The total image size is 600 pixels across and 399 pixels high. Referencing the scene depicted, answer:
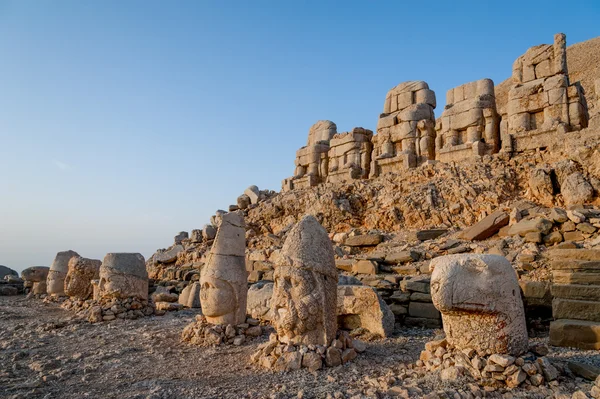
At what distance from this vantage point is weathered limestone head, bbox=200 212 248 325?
607 cm

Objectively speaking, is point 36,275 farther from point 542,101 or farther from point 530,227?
point 542,101

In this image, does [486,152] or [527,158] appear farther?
[486,152]

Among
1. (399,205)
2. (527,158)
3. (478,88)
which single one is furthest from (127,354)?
(478,88)

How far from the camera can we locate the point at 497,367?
3619 millimetres

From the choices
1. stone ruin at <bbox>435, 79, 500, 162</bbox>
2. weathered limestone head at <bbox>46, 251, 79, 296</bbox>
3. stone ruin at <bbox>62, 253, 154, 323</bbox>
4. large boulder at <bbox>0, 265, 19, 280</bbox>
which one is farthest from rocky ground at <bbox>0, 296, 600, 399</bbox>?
large boulder at <bbox>0, 265, 19, 280</bbox>

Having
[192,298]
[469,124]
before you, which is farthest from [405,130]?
[192,298]

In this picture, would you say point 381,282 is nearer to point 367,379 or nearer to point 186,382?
point 367,379

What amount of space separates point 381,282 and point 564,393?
424 cm

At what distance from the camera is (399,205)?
40.4 feet

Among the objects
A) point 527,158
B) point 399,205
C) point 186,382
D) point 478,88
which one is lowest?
point 186,382

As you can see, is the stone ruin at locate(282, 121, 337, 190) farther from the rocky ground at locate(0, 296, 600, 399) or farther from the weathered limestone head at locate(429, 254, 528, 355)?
the weathered limestone head at locate(429, 254, 528, 355)

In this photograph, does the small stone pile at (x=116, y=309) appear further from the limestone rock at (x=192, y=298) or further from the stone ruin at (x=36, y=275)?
the stone ruin at (x=36, y=275)

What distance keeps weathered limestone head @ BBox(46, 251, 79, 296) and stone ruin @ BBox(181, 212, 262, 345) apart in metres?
7.36

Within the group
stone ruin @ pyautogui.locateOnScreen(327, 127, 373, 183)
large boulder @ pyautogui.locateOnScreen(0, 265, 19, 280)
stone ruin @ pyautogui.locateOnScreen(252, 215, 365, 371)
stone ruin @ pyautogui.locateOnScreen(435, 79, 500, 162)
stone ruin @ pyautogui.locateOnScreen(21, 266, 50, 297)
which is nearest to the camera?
stone ruin @ pyautogui.locateOnScreen(252, 215, 365, 371)
